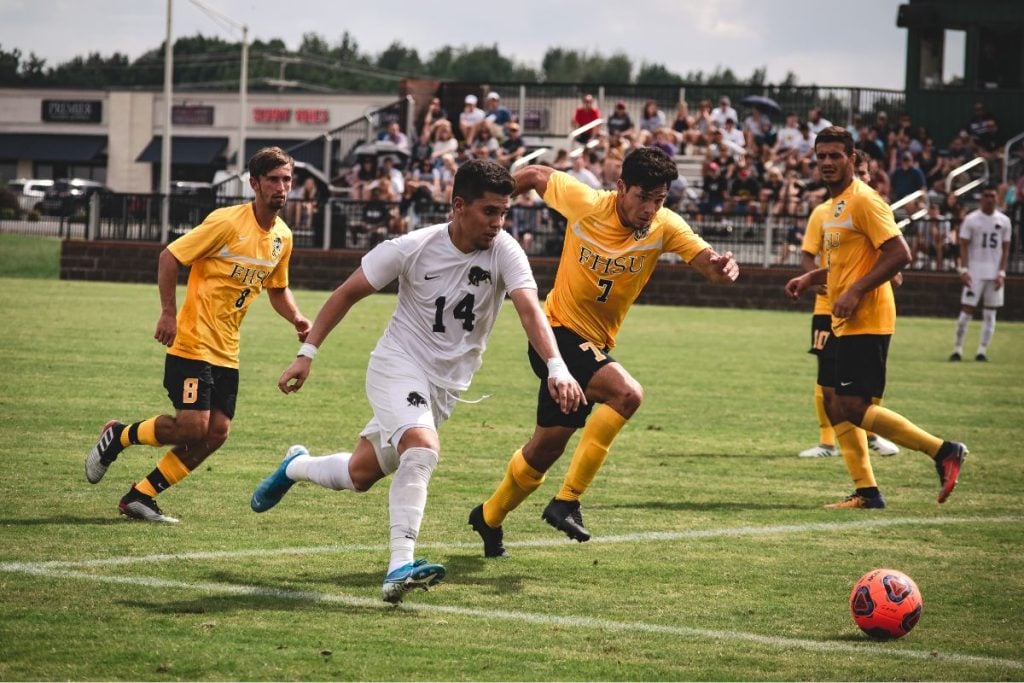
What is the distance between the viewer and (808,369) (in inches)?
744

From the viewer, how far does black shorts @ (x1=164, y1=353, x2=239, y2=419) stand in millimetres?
8523

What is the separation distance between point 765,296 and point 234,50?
106222mm

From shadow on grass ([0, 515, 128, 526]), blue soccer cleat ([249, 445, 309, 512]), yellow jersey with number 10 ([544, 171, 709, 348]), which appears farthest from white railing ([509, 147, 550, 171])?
blue soccer cleat ([249, 445, 309, 512])

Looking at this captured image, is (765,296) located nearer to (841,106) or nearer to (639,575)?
(841,106)

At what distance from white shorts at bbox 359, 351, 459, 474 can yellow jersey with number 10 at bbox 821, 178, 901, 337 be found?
11.3 feet

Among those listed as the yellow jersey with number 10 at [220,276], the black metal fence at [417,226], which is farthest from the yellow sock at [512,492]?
the black metal fence at [417,226]

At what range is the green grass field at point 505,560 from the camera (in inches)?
223

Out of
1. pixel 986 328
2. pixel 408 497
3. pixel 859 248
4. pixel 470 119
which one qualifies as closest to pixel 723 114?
pixel 470 119

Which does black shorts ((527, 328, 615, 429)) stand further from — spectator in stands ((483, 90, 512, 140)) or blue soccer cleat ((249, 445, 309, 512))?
spectator in stands ((483, 90, 512, 140))

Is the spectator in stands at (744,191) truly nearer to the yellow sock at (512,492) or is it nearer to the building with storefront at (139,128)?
the yellow sock at (512,492)

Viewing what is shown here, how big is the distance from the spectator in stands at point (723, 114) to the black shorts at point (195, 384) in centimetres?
2864

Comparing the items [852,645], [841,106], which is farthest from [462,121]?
[852,645]

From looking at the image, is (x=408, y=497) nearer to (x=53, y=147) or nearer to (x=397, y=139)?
(x=397, y=139)

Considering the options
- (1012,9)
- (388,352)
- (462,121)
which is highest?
(1012,9)
